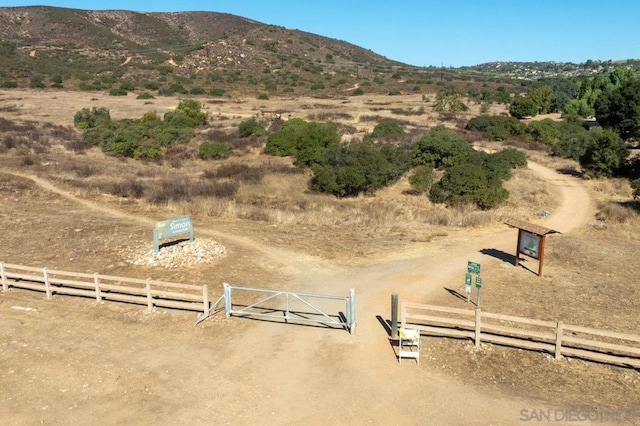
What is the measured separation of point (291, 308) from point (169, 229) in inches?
232

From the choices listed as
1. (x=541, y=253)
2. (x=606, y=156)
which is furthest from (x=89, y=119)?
(x=541, y=253)

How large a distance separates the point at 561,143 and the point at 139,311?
38.7 metres

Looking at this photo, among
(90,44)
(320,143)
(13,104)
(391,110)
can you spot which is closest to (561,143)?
(320,143)

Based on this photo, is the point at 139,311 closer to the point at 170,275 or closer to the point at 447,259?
the point at 170,275

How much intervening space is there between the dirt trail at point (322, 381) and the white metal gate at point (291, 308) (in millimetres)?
297

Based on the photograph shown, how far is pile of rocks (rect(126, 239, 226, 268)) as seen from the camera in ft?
55.1

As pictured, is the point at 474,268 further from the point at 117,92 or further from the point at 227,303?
the point at 117,92

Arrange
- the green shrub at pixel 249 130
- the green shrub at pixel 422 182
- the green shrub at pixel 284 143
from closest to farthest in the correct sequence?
the green shrub at pixel 422 182
the green shrub at pixel 284 143
the green shrub at pixel 249 130

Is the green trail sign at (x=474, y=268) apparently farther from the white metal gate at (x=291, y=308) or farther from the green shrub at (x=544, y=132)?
the green shrub at (x=544, y=132)

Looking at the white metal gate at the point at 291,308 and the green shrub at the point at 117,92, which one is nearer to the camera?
the white metal gate at the point at 291,308

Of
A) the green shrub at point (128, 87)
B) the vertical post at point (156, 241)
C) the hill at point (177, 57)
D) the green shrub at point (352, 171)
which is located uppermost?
the hill at point (177, 57)

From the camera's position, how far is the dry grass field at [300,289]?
384 inches

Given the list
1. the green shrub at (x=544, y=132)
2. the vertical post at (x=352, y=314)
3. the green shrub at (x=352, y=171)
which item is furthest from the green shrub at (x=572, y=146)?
the vertical post at (x=352, y=314)

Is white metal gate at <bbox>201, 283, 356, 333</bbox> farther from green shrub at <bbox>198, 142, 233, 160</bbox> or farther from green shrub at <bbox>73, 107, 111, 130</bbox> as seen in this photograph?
green shrub at <bbox>73, 107, 111, 130</bbox>
